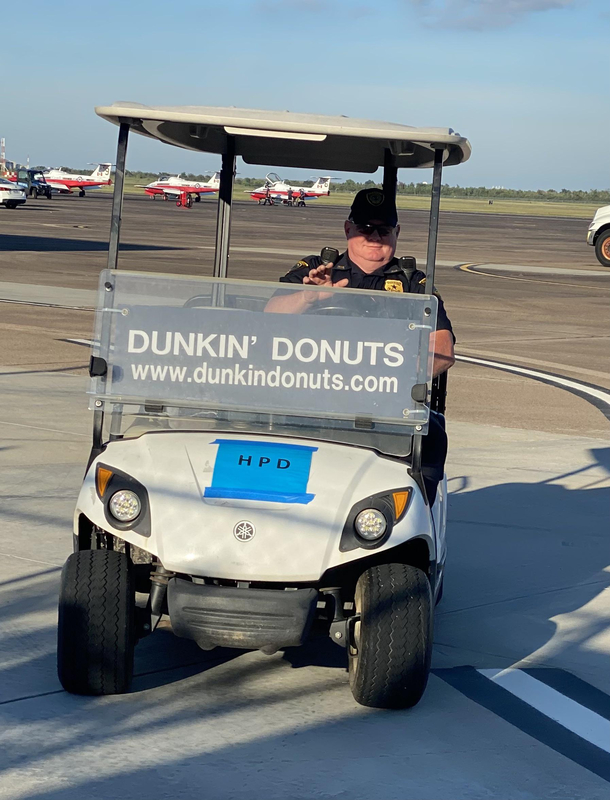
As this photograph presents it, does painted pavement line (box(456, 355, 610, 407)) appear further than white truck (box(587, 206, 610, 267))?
No

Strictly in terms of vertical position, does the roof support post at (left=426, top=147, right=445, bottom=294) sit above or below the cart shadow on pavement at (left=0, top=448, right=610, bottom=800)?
above

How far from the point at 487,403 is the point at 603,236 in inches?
856

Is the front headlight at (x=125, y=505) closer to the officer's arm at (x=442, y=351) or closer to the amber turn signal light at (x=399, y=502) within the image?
the amber turn signal light at (x=399, y=502)

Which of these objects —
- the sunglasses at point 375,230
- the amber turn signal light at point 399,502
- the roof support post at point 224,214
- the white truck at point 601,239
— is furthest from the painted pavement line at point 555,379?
the white truck at point 601,239

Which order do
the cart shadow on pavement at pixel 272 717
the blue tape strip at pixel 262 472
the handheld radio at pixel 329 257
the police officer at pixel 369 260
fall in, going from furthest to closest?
the handheld radio at pixel 329 257
the police officer at pixel 369 260
the blue tape strip at pixel 262 472
the cart shadow on pavement at pixel 272 717

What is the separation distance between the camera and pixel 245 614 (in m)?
3.60

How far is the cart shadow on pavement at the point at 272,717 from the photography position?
130 inches

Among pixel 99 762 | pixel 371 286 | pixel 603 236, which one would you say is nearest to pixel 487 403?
pixel 371 286

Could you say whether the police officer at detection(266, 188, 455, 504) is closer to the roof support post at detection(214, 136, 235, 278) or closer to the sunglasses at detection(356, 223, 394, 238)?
the sunglasses at detection(356, 223, 394, 238)

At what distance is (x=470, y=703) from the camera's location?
4004 mm

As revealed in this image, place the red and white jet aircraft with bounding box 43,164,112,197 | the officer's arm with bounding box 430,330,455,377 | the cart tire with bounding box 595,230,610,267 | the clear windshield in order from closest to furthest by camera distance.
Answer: the clear windshield < the officer's arm with bounding box 430,330,455,377 < the cart tire with bounding box 595,230,610,267 < the red and white jet aircraft with bounding box 43,164,112,197

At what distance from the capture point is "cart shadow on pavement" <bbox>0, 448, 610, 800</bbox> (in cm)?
331

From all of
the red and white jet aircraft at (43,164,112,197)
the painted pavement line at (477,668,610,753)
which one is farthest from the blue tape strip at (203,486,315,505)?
the red and white jet aircraft at (43,164,112,197)

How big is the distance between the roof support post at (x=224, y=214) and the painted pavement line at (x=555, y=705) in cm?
226
